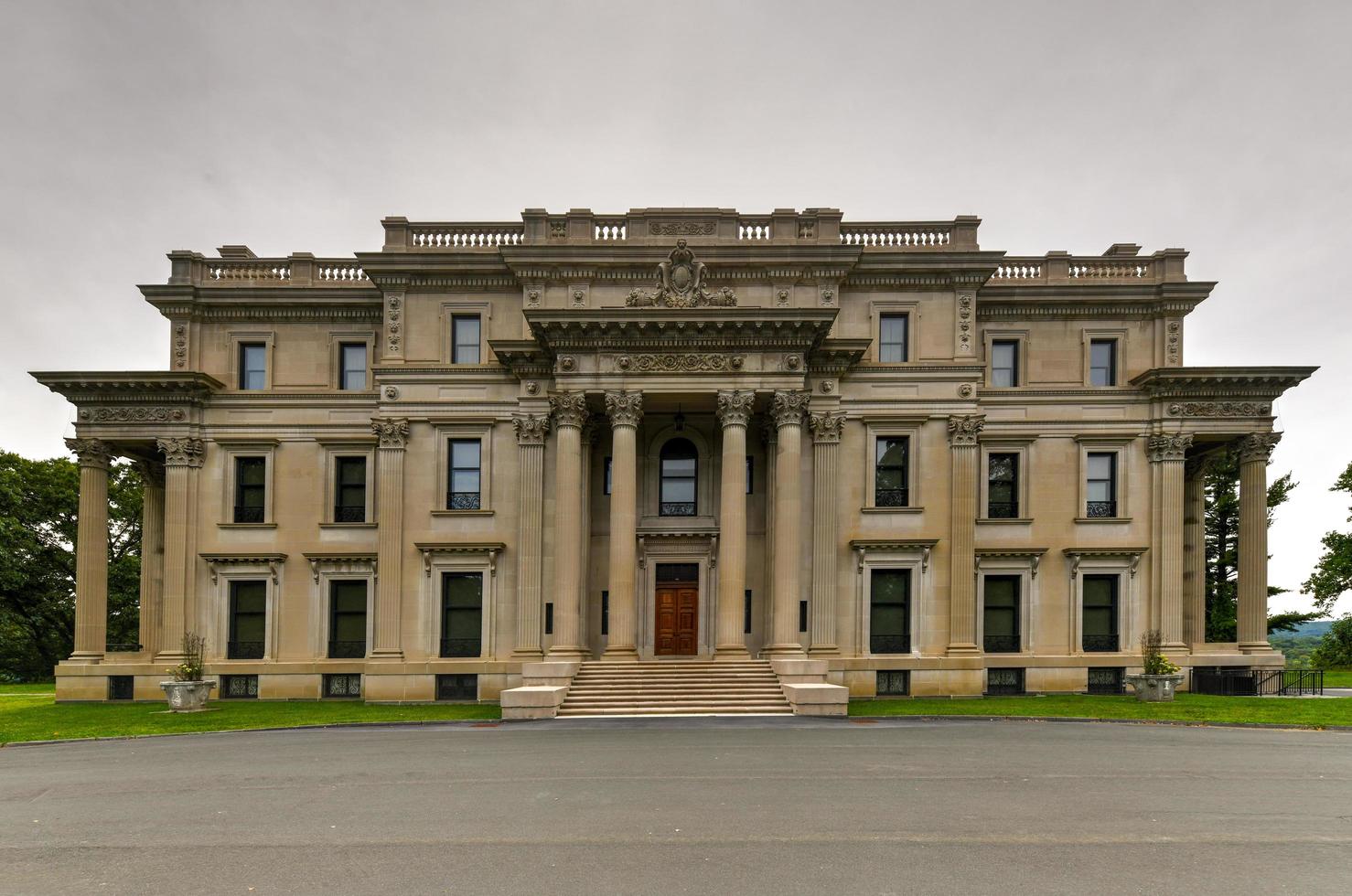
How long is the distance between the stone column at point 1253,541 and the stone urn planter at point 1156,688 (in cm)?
737

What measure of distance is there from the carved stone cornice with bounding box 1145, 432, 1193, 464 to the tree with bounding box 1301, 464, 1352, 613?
2202 cm

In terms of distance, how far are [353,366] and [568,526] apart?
1216 centimetres

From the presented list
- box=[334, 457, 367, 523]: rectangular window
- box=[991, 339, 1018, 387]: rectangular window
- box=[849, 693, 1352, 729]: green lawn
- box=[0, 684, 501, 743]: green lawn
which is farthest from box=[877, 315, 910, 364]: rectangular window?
box=[334, 457, 367, 523]: rectangular window

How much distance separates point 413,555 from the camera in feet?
97.1

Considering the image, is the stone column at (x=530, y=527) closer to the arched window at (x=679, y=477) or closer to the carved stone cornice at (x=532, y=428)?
the carved stone cornice at (x=532, y=428)

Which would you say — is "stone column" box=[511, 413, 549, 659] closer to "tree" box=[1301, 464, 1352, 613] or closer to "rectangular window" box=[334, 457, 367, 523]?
"rectangular window" box=[334, 457, 367, 523]

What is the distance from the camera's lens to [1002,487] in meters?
31.2

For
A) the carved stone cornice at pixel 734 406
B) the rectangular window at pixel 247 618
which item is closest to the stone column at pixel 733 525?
the carved stone cornice at pixel 734 406

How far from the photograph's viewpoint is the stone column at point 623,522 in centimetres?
2600

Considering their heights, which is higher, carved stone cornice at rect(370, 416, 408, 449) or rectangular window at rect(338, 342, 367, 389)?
rectangular window at rect(338, 342, 367, 389)

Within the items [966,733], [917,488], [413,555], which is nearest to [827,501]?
[917,488]

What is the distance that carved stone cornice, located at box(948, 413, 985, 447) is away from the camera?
29344 millimetres

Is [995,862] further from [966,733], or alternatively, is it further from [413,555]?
[413,555]

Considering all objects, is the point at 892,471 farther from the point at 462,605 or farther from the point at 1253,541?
the point at 462,605
